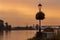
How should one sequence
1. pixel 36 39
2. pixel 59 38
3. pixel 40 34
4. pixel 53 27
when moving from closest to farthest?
1. pixel 59 38
2. pixel 36 39
3. pixel 40 34
4. pixel 53 27

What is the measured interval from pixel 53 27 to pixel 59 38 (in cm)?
1111

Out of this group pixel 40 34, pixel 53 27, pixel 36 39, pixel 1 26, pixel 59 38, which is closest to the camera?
pixel 59 38

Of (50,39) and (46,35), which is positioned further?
(46,35)

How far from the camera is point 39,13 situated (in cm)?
3728

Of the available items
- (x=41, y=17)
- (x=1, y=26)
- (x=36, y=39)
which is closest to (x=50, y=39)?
(x=36, y=39)

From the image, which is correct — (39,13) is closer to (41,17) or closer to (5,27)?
(41,17)

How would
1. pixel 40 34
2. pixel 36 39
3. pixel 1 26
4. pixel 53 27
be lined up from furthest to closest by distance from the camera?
pixel 1 26, pixel 53 27, pixel 40 34, pixel 36 39

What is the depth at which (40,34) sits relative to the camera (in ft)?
116

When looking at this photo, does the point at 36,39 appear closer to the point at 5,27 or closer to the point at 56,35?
the point at 56,35

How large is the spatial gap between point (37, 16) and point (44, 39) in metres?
6.41

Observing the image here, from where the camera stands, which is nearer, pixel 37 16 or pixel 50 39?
pixel 50 39

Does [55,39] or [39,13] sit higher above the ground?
[39,13]

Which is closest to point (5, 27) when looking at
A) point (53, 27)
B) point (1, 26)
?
point (1, 26)

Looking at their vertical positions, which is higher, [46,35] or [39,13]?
[39,13]
